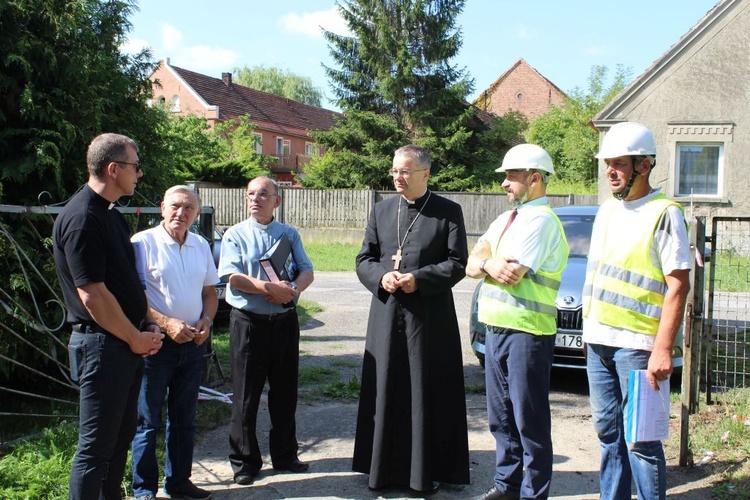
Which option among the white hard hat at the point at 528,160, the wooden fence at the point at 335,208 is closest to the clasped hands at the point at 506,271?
the white hard hat at the point at 528,160

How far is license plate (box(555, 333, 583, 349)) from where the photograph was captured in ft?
21.2

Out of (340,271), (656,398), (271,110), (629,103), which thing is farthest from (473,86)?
(656,398)

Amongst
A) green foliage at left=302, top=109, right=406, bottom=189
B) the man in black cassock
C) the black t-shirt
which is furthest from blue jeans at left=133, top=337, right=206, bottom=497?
green foliage at left=302, top=109, right=406, bottom=189

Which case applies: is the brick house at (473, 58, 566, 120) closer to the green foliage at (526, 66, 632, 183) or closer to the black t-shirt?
the green foliage at (526, 66, 632, 183)

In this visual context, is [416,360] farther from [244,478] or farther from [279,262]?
[244,478]

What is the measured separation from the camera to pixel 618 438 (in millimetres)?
3738

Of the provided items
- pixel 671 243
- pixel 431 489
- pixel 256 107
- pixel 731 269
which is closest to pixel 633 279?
pixel 671 243

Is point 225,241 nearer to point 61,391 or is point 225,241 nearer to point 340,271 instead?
point 61,391

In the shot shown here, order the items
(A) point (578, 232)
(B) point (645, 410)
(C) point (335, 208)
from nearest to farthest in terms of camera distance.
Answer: (B) point (645, 410) → (A) point (578, 232) → (C) point (335, 208)

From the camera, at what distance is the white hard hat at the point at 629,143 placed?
3482 mm

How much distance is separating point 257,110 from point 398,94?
21.1 metres

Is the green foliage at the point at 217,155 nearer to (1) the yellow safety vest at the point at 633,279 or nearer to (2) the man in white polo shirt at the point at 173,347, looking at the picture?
(2) the man in white polo shirt at the point at 173,347

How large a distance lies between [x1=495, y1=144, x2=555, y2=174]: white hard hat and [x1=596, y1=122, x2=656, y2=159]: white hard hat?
1.80ft

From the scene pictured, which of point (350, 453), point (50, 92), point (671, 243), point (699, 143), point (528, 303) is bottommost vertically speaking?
point (350, 453)
